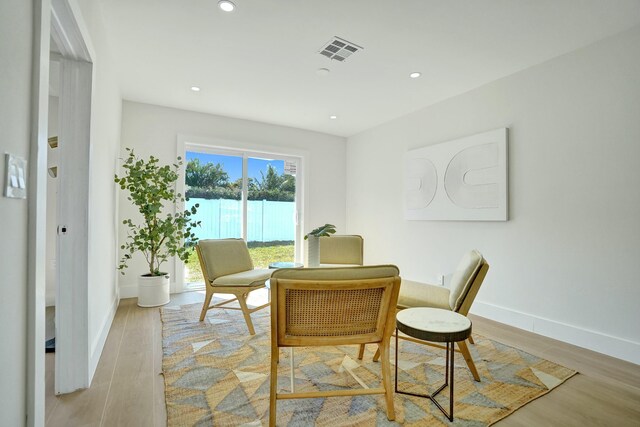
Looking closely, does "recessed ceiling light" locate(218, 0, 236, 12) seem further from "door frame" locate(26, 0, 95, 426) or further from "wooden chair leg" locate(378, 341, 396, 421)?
"wooden chair leg" locate(378, 341, 396, 421)

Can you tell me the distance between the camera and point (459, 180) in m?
3.61

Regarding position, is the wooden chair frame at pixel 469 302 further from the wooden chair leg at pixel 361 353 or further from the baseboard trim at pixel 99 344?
the baseboard trim at pixel 99 344

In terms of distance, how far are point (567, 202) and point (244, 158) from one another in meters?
4.10

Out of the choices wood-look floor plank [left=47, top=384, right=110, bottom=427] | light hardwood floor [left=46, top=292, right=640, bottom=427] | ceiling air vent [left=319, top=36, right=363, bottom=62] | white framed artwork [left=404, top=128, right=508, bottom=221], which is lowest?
light hardwood floor [left=46, top=292, right=640, bottom=427]

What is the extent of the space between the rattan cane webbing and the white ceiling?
6.54ft

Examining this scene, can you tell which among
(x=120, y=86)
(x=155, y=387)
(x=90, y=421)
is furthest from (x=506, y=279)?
(x=120, y=86)

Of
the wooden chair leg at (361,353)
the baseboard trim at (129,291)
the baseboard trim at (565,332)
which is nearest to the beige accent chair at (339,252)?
the baseboard trim at (565,332)

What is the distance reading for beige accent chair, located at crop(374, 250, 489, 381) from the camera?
203cm

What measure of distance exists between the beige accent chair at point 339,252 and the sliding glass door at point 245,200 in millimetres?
1409

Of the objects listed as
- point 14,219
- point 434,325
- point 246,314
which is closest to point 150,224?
point 246,314

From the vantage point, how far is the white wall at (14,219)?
33.0 inches

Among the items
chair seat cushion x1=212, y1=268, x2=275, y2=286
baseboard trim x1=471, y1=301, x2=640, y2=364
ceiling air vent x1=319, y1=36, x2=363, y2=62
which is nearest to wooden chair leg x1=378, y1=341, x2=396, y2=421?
chair seat cushion x1=212, y1=268, x2=275, y2=286

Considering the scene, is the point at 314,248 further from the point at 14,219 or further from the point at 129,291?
the point at 129,291

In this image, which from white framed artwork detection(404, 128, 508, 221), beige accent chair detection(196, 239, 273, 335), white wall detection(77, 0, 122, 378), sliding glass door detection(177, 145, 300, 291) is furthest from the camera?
sliding glass door detection(177, 145, 300, 291)
